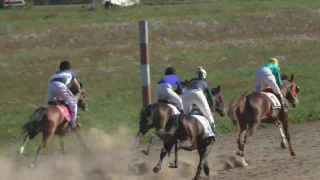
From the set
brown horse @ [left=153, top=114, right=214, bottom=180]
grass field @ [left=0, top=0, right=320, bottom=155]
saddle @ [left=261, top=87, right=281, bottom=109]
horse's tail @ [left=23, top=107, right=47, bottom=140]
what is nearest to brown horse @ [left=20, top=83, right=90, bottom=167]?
horse's tail @ [left=23, top=107, right=47, bottom=140]

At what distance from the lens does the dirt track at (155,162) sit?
15461 millimetres

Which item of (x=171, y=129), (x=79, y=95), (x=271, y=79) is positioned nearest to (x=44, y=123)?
(x=79, y=95)

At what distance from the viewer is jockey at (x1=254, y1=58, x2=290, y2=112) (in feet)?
61.7

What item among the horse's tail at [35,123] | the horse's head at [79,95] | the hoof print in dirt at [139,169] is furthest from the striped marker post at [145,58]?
the hoof print in dirt at [139,169]

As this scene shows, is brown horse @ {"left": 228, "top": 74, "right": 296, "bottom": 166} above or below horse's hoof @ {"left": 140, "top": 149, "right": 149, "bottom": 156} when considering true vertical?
above

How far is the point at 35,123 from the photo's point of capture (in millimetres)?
16812

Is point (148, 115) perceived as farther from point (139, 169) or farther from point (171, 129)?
point (171, 129)

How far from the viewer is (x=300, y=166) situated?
15.8 m

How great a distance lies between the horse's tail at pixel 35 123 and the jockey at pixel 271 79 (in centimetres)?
494

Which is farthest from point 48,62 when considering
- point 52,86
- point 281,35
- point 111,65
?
point 52,86

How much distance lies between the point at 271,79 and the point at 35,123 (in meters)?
5.28

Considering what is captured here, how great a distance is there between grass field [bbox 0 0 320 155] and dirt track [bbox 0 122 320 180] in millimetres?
1691

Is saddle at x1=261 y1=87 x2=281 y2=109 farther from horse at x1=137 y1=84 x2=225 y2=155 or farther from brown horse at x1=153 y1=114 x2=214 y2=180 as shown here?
brown horse at x1=153 y1=114 x2=214 y2=180

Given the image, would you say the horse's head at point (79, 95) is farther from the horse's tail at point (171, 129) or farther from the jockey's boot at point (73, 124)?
the horse's tail at point (171, 129)
